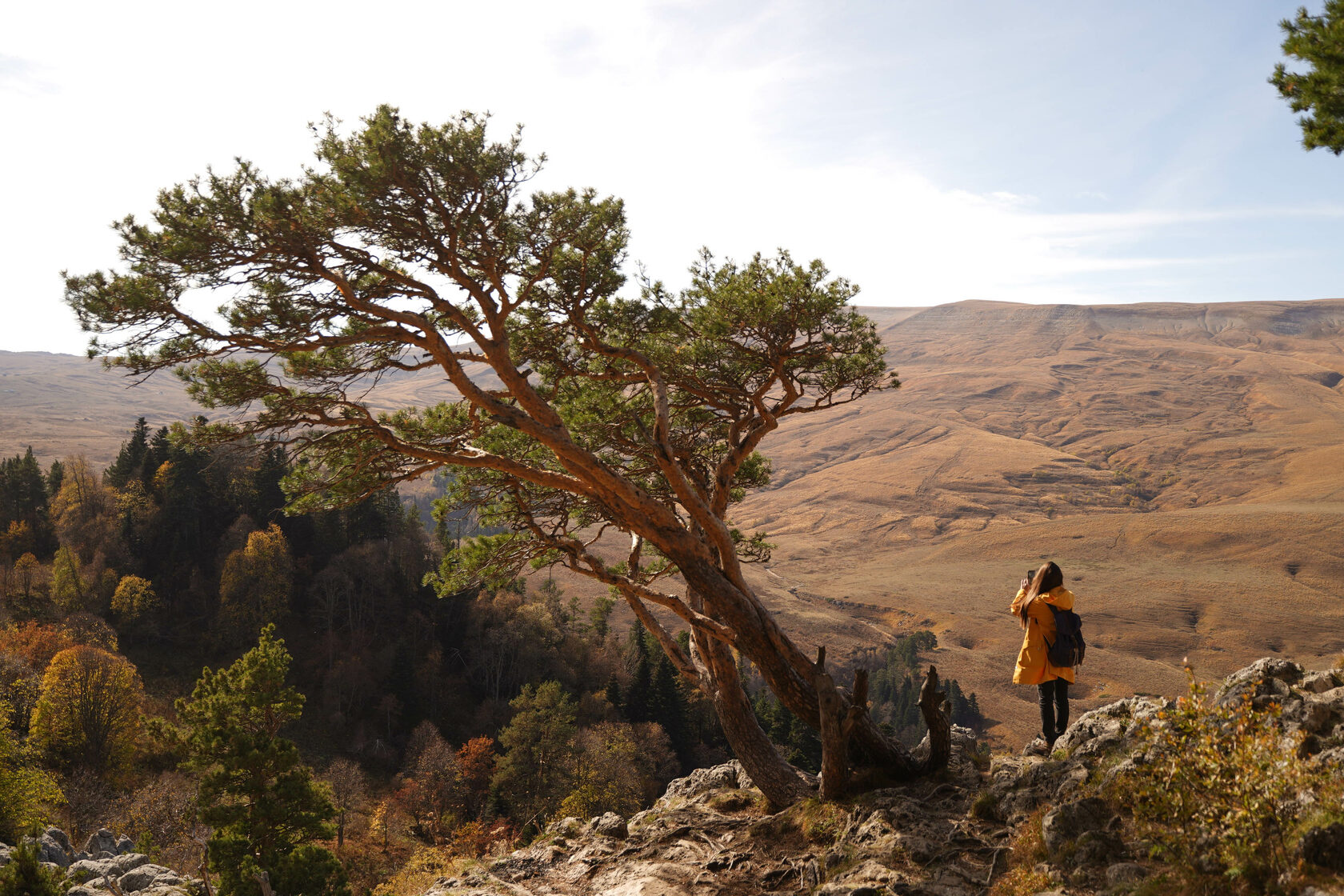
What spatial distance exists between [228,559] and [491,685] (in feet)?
88.7

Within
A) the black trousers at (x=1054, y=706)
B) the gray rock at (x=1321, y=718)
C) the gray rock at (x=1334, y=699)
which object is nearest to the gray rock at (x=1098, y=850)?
the gray rock at (x=1321, y=718)

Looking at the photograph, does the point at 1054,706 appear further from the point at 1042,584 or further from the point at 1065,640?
the point at 1042,584

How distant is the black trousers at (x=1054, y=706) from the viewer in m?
9.23

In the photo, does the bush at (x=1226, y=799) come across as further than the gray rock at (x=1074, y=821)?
No

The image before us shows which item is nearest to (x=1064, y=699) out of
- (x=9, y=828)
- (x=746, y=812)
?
(x=746, y=812)

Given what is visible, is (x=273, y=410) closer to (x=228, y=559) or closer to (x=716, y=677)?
(x=716, y=677)

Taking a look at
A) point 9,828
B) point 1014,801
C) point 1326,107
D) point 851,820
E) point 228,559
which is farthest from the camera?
point 228,559

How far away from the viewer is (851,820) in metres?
9.05

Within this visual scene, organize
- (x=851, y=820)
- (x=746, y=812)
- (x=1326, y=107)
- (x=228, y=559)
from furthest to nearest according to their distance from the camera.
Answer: (x=228, y=559), (x=746, y=812), (x=851, y=820), (x=1326, y=107)

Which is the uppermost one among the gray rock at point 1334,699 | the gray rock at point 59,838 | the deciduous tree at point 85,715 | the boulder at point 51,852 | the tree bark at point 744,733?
the gray rock at point 1334,699

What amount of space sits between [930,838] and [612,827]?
5276 mm

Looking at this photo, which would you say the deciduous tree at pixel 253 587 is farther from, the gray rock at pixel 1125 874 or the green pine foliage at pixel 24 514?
the gray rock at pixel 1125 874

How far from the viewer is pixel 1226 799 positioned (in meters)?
Answer: 5.24

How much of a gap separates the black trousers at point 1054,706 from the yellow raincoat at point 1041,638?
21 centimetres
